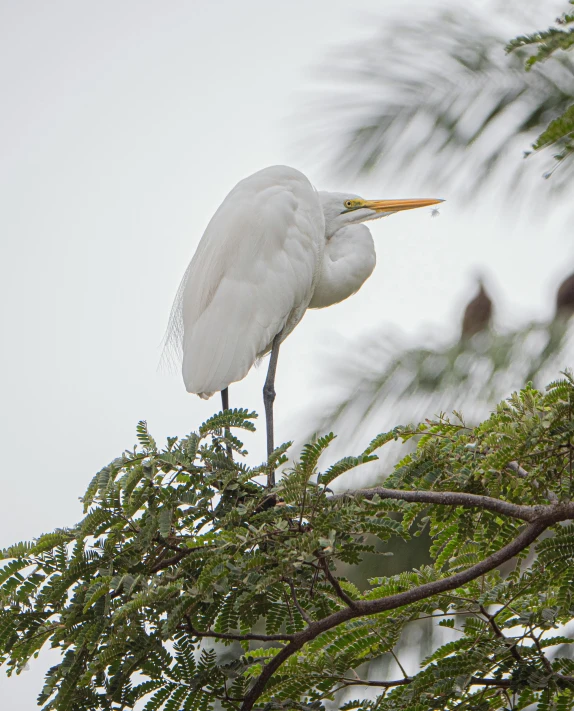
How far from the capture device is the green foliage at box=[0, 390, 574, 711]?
139cm

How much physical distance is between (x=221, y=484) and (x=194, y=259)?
1620mm

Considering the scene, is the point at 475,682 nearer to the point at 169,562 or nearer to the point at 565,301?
the point at 169,562

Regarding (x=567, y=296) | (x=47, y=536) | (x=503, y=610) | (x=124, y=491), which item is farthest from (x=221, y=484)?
(x=567, y=296)

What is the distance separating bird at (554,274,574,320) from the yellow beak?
586mm

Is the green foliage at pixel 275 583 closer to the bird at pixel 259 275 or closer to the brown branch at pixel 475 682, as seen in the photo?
the brown branch at pixel 475 682

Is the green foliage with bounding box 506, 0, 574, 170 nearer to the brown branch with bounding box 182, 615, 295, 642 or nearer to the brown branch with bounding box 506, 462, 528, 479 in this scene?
the brown branch with bounding box 506, 462, 528, 479

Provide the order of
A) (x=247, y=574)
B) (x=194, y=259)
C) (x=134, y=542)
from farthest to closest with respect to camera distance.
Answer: (x=194, y=259)
(x=134, y=542)
(x=247, y=574)

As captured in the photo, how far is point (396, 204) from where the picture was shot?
3.42 metres

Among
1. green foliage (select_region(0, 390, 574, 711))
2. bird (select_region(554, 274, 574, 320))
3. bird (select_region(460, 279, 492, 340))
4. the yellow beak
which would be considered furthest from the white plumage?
green foliage (select_region(0, 390, 574, 711))

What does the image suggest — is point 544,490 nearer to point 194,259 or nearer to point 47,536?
point 47,536

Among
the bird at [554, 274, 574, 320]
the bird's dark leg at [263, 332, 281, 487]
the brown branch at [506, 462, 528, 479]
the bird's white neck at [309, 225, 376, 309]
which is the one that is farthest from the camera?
the bird's white neck at [309, 225, 376, 309]

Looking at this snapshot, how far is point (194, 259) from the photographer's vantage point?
309 cm

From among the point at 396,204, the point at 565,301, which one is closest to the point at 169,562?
the point at 565,301

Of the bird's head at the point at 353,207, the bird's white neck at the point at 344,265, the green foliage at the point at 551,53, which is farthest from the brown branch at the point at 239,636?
the bird's head at the point at 353,207
